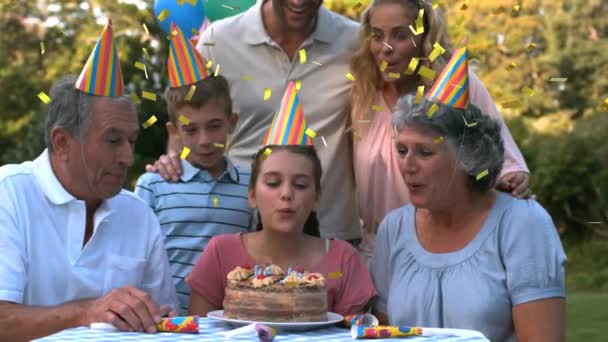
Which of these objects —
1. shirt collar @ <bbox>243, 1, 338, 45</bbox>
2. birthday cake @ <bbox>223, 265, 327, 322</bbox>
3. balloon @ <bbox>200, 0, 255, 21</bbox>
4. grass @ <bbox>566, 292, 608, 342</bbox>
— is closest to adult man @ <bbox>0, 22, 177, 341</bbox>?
birthday cake @ <bbox>223, 265, 327, 322</bbox>

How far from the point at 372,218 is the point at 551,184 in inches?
508

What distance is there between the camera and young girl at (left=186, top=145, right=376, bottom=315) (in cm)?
340

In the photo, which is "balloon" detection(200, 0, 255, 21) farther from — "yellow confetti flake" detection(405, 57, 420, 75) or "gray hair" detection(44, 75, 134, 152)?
"gray hair" detection(44, 75, 134, 152)

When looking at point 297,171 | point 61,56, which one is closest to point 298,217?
point 297,171

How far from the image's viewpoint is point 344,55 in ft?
14.6

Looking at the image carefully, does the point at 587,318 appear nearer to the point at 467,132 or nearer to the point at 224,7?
the point at 224,7

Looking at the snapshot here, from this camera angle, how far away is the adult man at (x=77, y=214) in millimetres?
3275

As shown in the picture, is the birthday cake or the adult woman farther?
the adult woman

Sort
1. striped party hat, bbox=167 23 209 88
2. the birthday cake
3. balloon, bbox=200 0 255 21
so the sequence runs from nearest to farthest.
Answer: the birthday cake
striped party hat, bbox=167 23 209 88
balloon, bbox=200 0 255 21

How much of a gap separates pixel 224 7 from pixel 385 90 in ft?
6.17

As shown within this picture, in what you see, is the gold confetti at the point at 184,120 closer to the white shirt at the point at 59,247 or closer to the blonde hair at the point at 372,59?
the white shirt at the point at 59,247

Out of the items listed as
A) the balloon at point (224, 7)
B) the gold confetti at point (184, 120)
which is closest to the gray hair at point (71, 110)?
the gold confetti at point (184, 120)

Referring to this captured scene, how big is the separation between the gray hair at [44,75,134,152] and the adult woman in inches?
49.2

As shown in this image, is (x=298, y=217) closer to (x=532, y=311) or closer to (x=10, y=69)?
(x=532, y=311)
